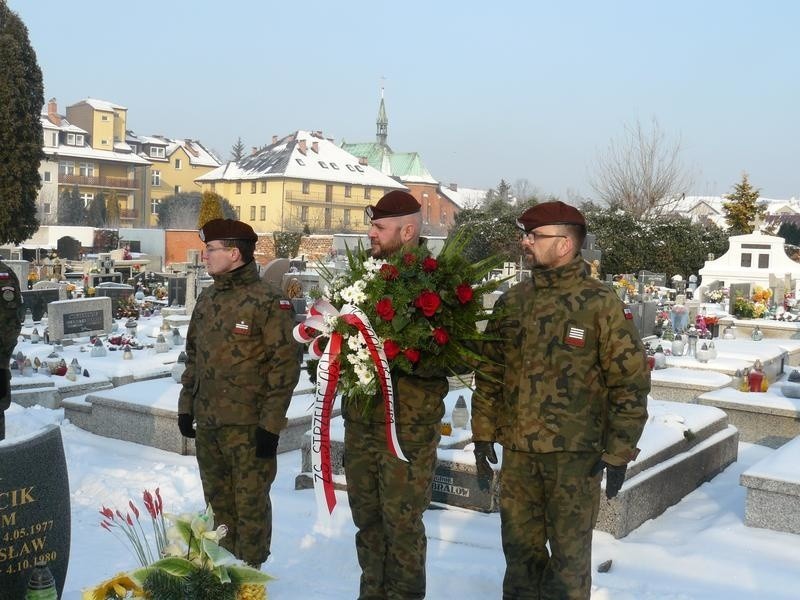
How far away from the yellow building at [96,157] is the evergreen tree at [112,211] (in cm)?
56

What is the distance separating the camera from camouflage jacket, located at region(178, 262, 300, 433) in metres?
4.38

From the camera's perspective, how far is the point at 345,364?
3883 mm

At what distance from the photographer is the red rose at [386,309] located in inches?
148

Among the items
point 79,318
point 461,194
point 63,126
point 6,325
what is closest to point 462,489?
point 6,325

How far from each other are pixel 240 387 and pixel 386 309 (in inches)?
42.9

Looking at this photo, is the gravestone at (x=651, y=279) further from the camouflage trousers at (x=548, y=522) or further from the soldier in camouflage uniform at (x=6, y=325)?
the camouflage trousers at (x=548, y=522)

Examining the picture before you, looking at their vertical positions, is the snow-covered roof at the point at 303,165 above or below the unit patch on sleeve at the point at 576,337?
above

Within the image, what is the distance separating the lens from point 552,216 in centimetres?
373

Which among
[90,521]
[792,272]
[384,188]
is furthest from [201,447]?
[384,188]

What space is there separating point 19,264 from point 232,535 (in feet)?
62.5

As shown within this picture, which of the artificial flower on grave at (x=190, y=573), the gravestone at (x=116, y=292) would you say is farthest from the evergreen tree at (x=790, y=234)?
the artificial flower on grave at (x=190, y=573)

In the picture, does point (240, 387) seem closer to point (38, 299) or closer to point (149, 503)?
point (149, 503)

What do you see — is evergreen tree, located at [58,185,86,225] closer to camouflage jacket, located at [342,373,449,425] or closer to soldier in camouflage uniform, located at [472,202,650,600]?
camouflage jacket, located at [342,373,449,425]

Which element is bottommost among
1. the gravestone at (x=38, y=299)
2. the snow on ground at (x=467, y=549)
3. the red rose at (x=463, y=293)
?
the snow on ground at (x=467, y=549)
